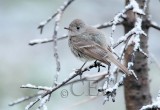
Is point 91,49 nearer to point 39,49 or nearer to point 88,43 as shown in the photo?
point 88,43

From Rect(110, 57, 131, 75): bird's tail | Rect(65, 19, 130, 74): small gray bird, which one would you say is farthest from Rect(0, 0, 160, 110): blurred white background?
Rect(110, 57, 131, 75): bird's tail

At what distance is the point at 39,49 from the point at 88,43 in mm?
4481

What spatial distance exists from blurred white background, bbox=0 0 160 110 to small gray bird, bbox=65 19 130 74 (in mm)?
2078

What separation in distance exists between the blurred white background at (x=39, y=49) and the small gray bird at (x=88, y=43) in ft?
6.82

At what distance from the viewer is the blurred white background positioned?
25.3ft

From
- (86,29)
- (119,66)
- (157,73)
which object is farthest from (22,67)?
(119,66)

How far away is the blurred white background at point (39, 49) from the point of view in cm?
770

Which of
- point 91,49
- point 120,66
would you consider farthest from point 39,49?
point 120,66

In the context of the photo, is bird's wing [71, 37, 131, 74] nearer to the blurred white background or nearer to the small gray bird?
A: the small gray bird

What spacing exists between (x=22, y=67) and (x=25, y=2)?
7.71 feet

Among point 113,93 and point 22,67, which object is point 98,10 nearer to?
point 22,67

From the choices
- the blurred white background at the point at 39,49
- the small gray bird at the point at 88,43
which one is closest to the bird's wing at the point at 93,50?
the small gray bird at the point at 88,43

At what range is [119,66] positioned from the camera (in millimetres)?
3795

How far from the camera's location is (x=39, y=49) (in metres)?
9.20
